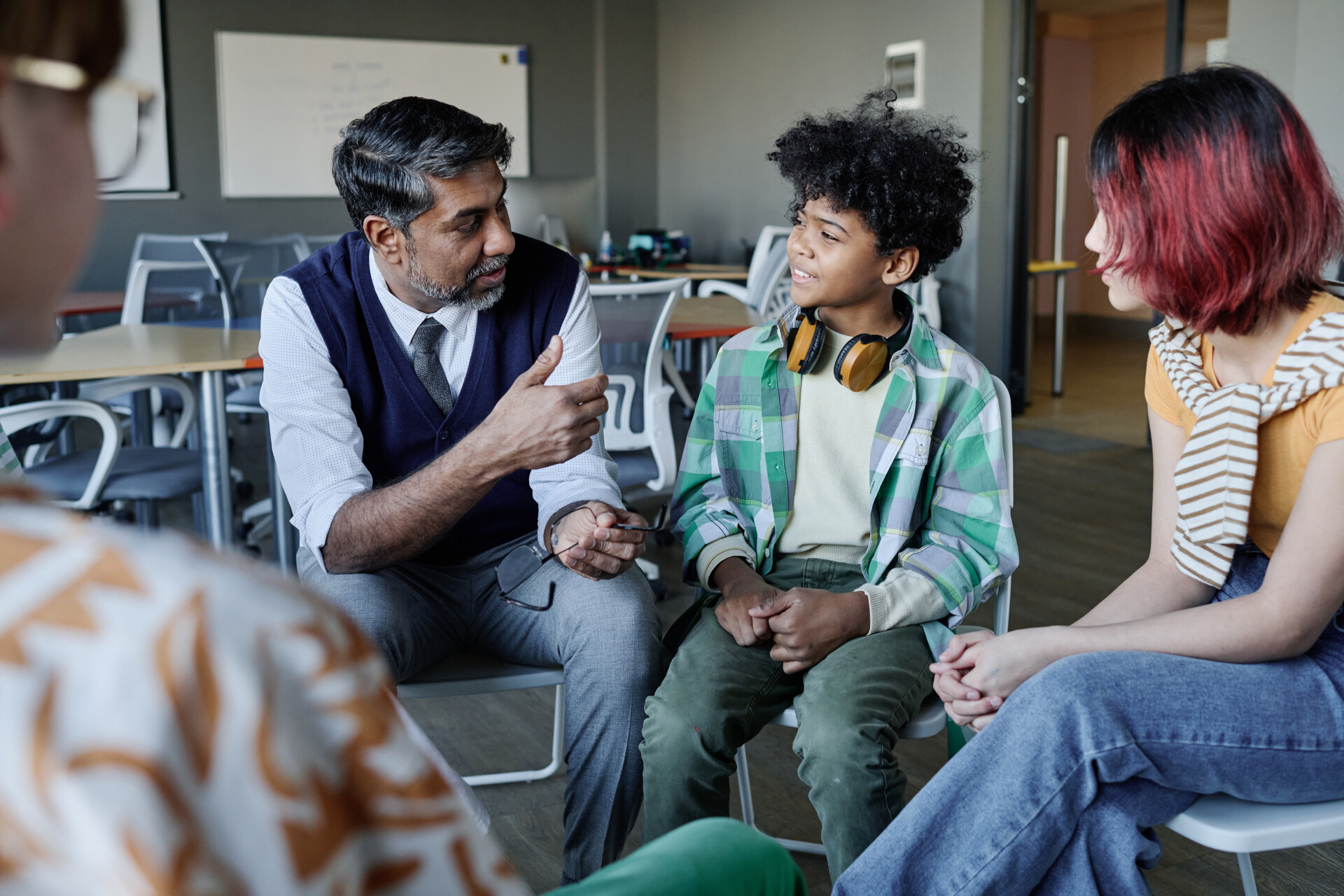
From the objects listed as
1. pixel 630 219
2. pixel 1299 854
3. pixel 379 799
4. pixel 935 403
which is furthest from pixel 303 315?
pixel 630 219

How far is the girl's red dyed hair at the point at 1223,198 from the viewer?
3.56 ft

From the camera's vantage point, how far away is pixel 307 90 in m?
7.38

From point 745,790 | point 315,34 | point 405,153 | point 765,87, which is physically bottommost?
point 745,790

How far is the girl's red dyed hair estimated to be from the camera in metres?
1.09

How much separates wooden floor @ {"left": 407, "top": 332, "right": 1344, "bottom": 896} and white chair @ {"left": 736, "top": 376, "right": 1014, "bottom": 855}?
36 mm

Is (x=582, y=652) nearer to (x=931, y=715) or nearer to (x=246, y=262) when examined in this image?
(x=931, y=715)

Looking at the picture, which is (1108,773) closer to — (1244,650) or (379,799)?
(1244,650)

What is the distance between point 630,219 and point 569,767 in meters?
7.33

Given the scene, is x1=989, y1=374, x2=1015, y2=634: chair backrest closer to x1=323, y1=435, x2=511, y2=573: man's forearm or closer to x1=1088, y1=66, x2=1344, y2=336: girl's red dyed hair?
x1=1088, y1=66, x2=1344, y2=336: girl's red dyed hair

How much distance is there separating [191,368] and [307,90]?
215 inches

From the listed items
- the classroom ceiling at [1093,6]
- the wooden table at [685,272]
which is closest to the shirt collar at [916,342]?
the wooden table at [685,272]

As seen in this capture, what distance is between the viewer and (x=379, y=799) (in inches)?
15.5

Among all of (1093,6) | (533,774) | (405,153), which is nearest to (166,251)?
(533,774)

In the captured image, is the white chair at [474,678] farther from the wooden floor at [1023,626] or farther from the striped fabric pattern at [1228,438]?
the striped fabric pattern at [1228,438]
